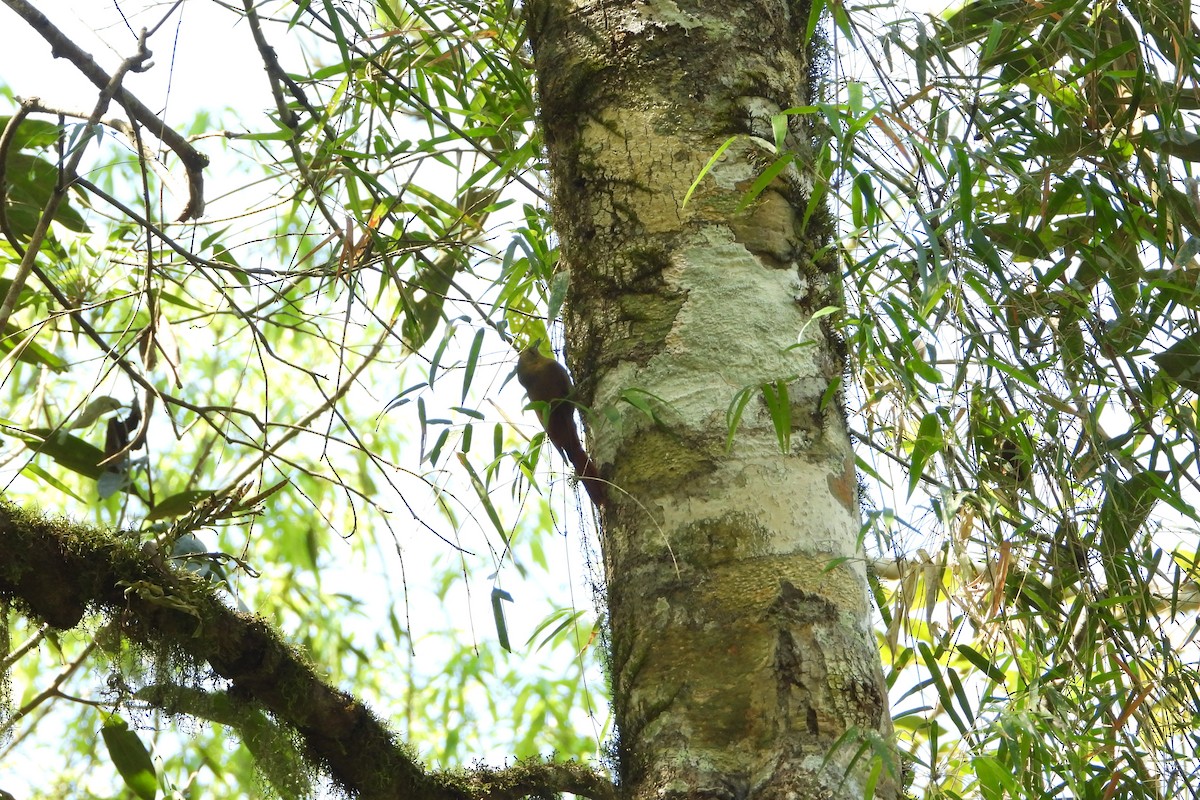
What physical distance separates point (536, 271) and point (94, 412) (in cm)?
99

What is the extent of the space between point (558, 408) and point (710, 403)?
0.21m

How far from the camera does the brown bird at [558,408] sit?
1165mm

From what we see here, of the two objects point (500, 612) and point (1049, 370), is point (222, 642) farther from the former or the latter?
point (1049, 370)

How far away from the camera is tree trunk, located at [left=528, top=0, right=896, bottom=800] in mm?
956

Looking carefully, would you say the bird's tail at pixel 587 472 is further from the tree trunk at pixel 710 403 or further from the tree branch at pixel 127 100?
the tree branch at pixel 127 100

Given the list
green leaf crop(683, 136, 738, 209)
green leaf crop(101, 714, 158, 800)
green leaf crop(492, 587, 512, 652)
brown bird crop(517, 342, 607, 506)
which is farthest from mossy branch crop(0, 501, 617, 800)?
green leaf crop(683, 136, 738, 209)

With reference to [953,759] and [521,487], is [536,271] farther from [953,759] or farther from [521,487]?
[953,759]

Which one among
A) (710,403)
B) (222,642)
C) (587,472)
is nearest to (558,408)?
(587,472)

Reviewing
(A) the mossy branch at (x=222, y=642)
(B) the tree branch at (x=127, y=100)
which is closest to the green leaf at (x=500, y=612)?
(A) the mossy branch at (x=222, y=642)

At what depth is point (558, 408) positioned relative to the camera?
4.00ft

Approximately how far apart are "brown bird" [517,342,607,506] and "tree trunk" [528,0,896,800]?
1.1 inches

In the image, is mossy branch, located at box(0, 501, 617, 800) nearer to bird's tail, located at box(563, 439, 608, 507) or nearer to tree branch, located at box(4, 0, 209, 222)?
bird's tail, located at box(563, 439, 608, 507)

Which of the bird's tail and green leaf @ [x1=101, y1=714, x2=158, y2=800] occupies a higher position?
the bird's tail

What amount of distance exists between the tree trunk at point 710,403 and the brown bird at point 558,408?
27 millimetres
